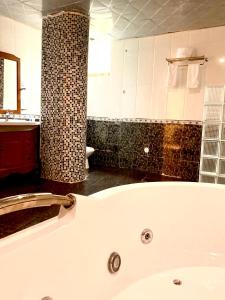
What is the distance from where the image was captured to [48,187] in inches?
110

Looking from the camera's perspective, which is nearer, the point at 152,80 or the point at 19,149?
the point at 19,149

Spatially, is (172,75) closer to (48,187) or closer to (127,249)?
(48,187)

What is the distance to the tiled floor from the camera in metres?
1.91

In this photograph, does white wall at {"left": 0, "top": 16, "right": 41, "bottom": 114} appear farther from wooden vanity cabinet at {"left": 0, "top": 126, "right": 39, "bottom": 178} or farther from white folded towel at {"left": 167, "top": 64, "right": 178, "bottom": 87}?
white folded towel at {"left": 167, "top": 64, "right": 178, "bottom": 87}

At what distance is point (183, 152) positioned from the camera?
3.30m

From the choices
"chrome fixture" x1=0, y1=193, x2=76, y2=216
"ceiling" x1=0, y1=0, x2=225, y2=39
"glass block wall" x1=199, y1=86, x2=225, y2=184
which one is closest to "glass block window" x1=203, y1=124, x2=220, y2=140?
"glass block wall" x1=199, y1=86, x2=225, y2=184

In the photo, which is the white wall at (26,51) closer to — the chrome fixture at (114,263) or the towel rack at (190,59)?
the towel rack at (190,59)

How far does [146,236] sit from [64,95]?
187cm

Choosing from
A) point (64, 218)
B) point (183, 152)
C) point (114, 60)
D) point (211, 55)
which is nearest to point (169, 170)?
point (183, 152)

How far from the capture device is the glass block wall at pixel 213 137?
2.95 metres

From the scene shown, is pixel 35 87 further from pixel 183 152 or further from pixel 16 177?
pixel 183 152

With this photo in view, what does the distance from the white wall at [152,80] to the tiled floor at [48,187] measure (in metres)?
0.89

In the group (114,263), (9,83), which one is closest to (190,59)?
(9,83)

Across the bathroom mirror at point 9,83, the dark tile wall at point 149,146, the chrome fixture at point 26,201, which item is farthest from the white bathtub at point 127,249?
the bathroom mirror at point 9,83
